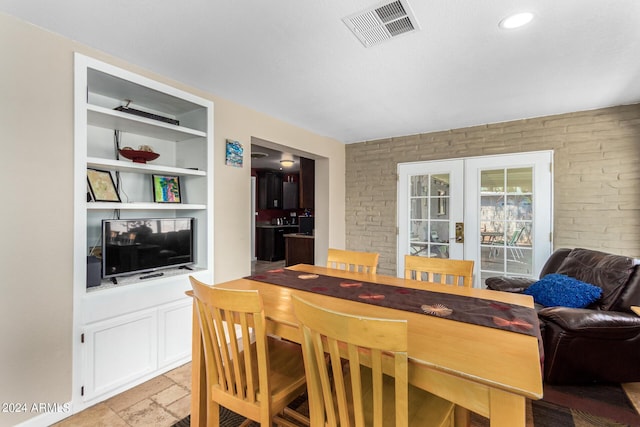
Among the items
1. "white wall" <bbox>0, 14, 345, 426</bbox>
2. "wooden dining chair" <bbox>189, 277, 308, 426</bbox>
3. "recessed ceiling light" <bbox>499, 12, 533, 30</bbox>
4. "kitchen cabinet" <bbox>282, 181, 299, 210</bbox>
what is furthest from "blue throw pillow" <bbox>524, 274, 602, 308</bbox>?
"kitchen cabinet" <bbox>282, 181, 299, 210</bbox>

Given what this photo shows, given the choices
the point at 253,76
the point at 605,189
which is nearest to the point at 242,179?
the point at 253,76

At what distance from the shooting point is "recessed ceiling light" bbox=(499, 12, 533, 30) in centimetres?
160

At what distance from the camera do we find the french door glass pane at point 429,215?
3932 millimetres

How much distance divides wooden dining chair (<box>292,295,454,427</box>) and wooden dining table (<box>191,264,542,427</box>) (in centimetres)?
10

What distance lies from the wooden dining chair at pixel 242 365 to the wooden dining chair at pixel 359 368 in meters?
0.21

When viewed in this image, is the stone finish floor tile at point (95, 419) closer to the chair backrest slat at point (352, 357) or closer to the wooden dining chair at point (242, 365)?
the wooden dining chair at point (242, 365)

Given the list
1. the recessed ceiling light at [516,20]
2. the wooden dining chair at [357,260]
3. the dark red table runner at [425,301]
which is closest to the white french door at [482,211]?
the wooden dining chair at [357,260]

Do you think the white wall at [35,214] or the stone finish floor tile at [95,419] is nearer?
the white wall at [35,214]

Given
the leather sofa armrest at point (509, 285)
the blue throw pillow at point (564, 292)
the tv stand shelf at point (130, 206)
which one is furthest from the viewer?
the leather sofa armrest at point (509, 285)

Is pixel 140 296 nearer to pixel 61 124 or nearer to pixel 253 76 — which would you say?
pixel 61 124

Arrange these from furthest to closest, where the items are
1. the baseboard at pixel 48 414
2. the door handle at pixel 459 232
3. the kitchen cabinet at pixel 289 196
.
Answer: the kitchen cabinet at pixel 289 196, the door handle at pixel 459 232, the baseboard at pixel 48 414

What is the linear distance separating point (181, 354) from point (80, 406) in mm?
687

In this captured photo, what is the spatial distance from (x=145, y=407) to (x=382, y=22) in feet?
9.35

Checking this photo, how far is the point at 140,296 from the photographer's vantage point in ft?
7.18
